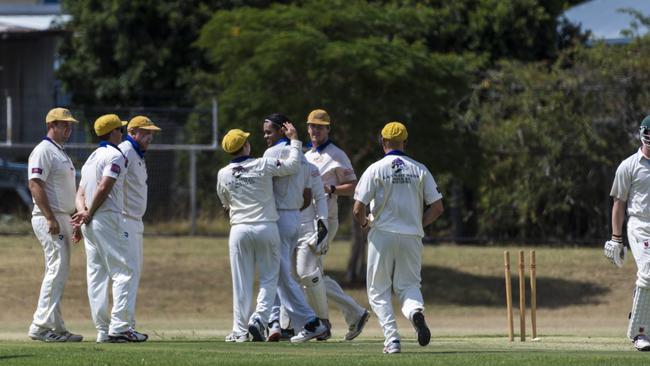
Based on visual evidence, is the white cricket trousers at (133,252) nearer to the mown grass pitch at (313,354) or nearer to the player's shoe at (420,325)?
the mown grass pitch at (313,354)

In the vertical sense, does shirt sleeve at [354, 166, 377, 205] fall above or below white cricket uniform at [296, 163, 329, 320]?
above

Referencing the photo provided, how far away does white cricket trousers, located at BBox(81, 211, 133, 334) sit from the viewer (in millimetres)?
13547

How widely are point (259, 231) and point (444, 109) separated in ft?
34.1

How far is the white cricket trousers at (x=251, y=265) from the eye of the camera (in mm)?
13898

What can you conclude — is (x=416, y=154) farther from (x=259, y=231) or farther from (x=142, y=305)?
(x=259, y=231)

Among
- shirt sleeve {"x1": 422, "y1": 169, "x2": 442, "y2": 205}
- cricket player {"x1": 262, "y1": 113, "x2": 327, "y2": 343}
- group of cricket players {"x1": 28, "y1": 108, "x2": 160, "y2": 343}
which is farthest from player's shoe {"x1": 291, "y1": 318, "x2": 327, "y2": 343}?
shirt sleeve {"x1": 422, "y1": 169, "x2": 442, "y2": 205}

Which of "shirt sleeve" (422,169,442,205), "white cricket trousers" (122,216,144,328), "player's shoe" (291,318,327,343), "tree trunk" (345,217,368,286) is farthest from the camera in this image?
"tree trunk" (345,217,368,286)

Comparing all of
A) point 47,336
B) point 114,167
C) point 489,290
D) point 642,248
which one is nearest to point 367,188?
point 114,167

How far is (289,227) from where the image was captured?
47.3ft

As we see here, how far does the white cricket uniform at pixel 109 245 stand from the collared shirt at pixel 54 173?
47cm

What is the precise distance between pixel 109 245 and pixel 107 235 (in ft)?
0.33

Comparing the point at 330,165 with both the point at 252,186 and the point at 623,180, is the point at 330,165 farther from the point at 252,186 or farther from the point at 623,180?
the point at 623,180

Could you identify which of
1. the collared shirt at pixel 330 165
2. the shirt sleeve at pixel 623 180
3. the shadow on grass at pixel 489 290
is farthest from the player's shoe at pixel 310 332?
the shadow on grass at pixel 489 290

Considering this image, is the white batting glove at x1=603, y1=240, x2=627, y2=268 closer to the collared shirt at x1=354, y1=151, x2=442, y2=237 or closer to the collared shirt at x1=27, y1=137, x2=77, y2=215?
the collared shirt at x1=354, y1=151, x2=442, y2=237
